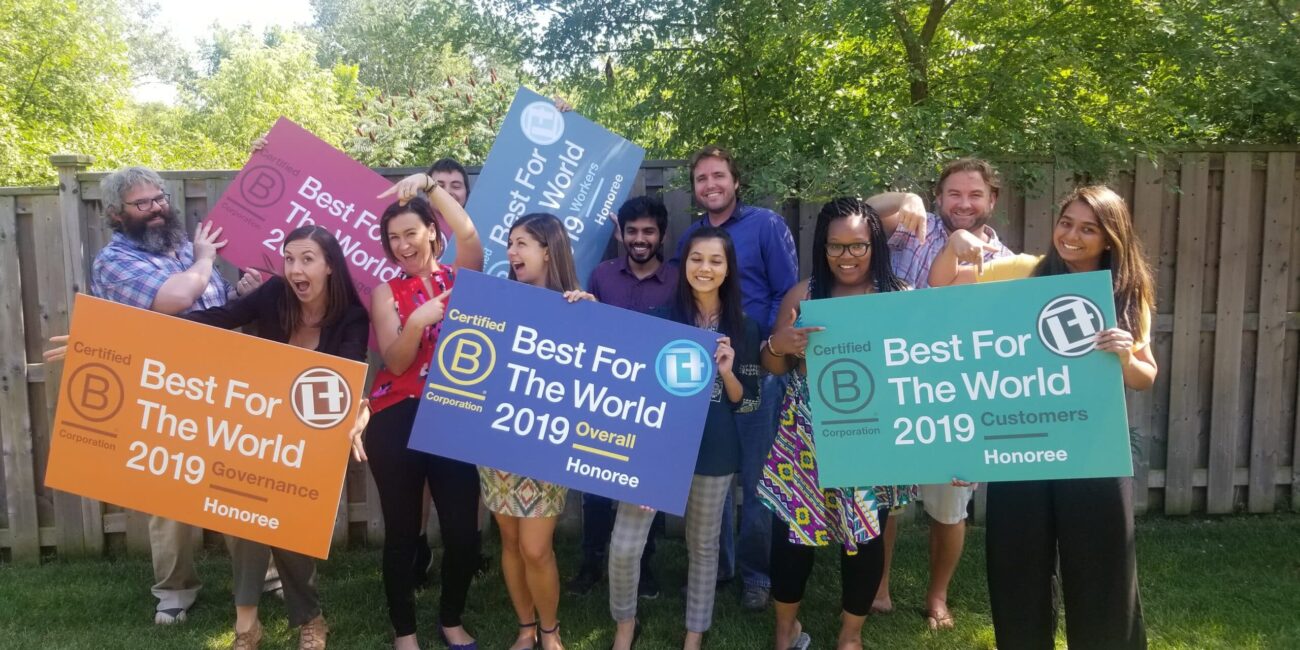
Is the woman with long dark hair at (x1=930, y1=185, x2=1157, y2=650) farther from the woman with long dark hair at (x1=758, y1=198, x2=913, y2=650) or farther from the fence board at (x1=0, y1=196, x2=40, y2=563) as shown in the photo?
the fence board at (x1=0, y1=196, x2=40, y2=563)

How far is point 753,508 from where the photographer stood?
3.92 m

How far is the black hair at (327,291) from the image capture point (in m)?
3.17

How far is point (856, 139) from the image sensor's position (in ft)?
12.6

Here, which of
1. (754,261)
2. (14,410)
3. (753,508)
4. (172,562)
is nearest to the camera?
(754,261)

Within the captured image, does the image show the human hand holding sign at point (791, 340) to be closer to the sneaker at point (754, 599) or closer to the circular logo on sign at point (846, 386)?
the circular logo on sign at point (846, 386)

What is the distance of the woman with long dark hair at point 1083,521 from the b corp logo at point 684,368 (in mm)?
1110

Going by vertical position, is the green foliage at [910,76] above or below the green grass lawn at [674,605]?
above

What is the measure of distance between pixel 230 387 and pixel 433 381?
784 mm

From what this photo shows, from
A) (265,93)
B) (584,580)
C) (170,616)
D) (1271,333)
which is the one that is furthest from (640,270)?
(265,93)

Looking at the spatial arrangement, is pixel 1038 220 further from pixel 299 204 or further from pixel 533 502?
pixel 299 204

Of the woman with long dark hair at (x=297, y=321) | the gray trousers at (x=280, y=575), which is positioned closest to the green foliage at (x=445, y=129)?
the woman with long dark hair at (x=297, y=321)

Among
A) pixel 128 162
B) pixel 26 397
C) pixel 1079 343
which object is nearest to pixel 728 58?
pixel 1079 343

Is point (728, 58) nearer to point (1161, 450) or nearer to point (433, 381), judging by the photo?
point (433, 381)

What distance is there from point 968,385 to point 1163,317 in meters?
2.85
